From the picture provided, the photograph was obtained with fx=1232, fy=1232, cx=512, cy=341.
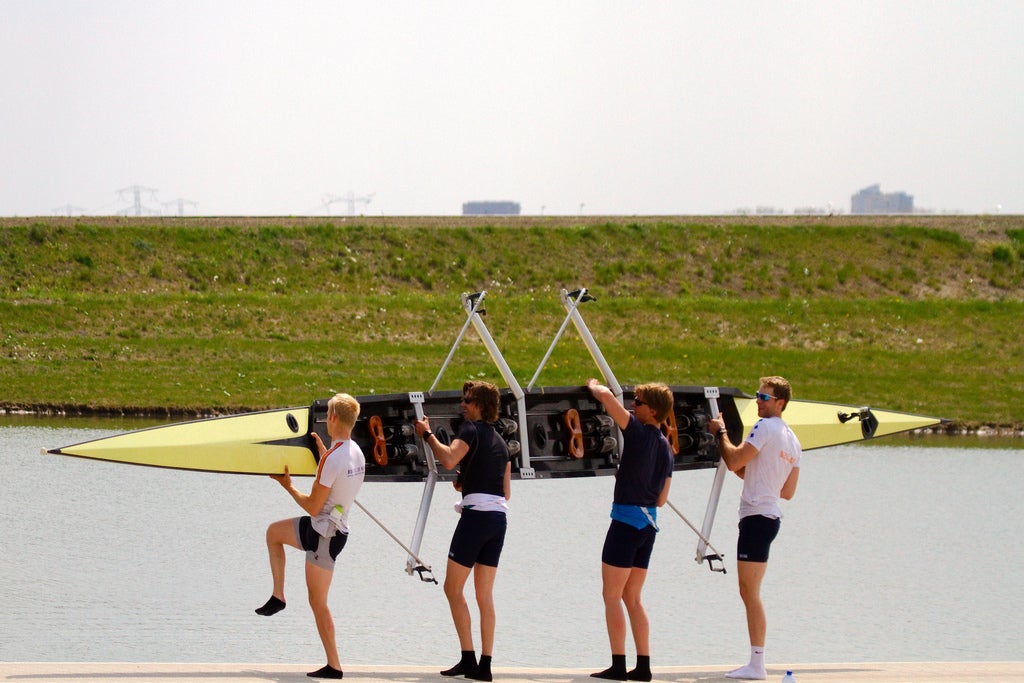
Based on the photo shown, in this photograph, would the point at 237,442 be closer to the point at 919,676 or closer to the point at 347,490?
the point at 347,490

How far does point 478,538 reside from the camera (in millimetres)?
8164

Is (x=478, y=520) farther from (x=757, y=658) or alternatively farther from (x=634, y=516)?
(x=757, y=658)

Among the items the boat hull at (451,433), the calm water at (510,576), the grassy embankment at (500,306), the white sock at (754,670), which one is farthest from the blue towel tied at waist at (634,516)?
the grassy embankment at (500,306)

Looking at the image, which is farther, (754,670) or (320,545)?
(754,670)

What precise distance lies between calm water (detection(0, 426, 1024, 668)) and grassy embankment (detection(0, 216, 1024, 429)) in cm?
726

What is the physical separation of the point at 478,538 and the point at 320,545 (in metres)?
1.05

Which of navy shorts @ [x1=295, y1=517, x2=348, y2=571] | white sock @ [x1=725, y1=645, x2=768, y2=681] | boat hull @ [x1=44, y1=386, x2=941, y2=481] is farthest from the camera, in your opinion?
boat hull @ [x1=44, y1=386, x2=941, y2=481]

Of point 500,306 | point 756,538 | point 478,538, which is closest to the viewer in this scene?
point 478,538

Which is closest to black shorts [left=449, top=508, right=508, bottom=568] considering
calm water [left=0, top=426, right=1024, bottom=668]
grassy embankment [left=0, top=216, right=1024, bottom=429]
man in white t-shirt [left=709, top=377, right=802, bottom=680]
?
man in white t-shirt [left=709, top=377, right=802, bottom=680]

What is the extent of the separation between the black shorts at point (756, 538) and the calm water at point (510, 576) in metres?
2.21

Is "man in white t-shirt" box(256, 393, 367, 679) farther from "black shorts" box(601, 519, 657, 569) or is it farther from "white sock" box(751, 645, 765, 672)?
"white sock" box(751, 645, 765, 672)

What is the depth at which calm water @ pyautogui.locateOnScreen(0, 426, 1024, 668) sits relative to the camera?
1084cm

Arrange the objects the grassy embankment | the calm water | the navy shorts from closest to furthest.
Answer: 1. the navy shorts
2. the calm water
3. the grassy embankment

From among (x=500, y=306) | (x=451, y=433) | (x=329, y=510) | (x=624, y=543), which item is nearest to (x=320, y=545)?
(x=329, y=510)
